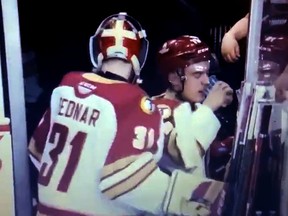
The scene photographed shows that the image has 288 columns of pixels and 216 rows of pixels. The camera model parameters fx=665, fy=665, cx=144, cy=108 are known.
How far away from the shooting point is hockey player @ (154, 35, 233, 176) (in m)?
1.69

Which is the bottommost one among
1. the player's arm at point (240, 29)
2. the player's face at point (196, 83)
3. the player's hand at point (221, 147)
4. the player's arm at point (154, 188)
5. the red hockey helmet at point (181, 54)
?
the player's arm at point (154, 188)

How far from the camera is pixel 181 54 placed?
1.69 metres

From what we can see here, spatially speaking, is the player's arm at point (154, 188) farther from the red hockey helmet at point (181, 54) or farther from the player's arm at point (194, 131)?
the red hockey helmet at point (181, 54)

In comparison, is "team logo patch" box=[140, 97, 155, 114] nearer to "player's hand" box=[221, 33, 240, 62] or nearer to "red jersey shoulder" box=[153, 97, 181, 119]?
"red jersey shoulder" box=[153, 97, 181, 119]

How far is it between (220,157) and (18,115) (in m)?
0.53

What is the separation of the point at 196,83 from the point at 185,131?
0.41ft

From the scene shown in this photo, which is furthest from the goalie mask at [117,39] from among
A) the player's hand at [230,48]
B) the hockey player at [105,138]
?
the player's hand at [230,48]

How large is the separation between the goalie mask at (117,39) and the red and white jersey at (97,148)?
63mm

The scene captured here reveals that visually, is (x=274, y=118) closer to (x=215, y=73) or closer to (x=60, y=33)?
(x=215, y=73)

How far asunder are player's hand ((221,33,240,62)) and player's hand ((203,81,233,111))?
7 centimetres

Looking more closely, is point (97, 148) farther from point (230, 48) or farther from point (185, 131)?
point (230, 48)

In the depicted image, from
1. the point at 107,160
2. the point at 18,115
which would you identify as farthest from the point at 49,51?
the point at 107,160

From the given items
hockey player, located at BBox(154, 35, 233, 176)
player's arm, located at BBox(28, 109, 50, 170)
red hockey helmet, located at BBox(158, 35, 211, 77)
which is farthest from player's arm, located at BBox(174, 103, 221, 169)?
player's arm, located at BBox(28, 109, 50, 170)

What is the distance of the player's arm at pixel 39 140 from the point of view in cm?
169
